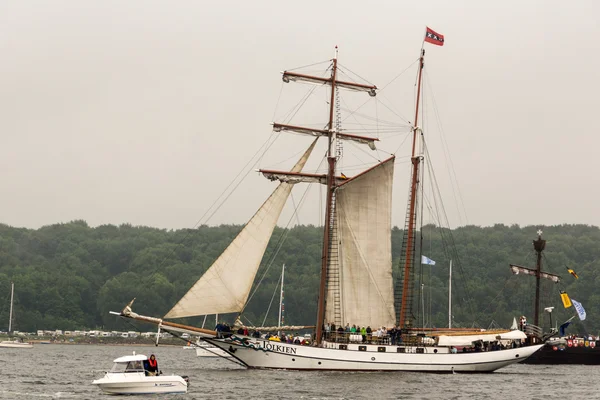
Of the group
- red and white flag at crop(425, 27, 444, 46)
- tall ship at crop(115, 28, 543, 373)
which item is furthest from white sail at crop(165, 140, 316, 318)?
red and white flag at crop(425, 27, 444, 46)

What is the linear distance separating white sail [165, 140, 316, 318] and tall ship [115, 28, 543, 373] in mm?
77

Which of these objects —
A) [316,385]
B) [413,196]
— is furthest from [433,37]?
[316,385]

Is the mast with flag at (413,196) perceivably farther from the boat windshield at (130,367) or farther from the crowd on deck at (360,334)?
the boat windshield at (130,367)

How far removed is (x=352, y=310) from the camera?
91.8 metres

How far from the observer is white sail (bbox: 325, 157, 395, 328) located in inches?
3612

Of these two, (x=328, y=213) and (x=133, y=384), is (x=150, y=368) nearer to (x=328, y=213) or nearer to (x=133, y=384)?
(x=133, y=384)

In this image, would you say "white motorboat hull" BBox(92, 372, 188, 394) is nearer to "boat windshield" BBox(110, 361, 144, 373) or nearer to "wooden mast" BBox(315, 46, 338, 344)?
"boat windshield" BBox(110, 361, 144, 373)

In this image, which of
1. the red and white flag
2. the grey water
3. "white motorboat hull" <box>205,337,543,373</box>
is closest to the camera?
the grey water

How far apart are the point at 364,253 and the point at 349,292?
11.3ft

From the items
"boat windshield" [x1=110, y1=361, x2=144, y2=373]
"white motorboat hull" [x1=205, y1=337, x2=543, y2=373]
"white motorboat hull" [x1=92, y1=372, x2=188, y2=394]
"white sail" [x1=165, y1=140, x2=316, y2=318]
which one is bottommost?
"white motorboat hull" [x1=92, y1=372, x2=188, y2=394]

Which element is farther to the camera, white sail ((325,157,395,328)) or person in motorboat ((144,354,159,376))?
white sail ((325,157,395,328))

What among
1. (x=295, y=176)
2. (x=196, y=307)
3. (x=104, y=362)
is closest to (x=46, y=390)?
(x=196, y=307)

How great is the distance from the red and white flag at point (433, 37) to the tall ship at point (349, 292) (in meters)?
0.09

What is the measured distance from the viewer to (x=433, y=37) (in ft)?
322
